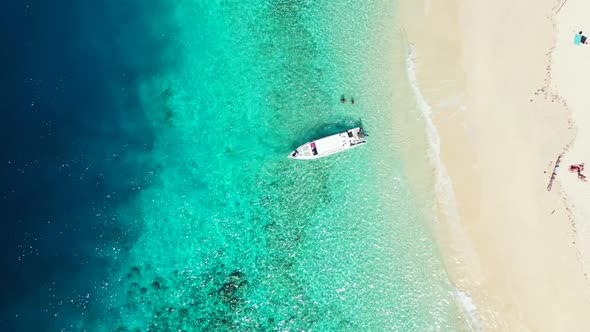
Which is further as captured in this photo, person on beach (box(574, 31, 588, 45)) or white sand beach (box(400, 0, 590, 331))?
white sand beach (box(400, 0, 590, 331))

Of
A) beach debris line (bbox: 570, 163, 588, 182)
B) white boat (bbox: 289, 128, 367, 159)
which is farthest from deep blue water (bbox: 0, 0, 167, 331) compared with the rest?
beach debris line (bbox: 570, 163, 588, 182)

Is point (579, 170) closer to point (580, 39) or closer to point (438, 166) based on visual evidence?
point (580, 39)

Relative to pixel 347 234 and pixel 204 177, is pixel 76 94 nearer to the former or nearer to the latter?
pixel 204 177

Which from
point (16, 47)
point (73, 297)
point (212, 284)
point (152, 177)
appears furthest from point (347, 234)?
point (16, 47)

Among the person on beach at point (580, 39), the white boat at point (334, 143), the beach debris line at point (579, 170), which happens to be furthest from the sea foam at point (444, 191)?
the person on beach at point (580, 39)

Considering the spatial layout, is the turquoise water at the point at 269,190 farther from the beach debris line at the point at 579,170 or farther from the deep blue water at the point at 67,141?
the beach debris line at the point at 579,170

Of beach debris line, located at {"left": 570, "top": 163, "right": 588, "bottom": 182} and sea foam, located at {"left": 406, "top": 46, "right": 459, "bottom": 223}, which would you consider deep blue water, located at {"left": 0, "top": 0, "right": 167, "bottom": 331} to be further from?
beach debris line, located at {"left": 570, "top": 163, "right": 588, "bottom": 182}
